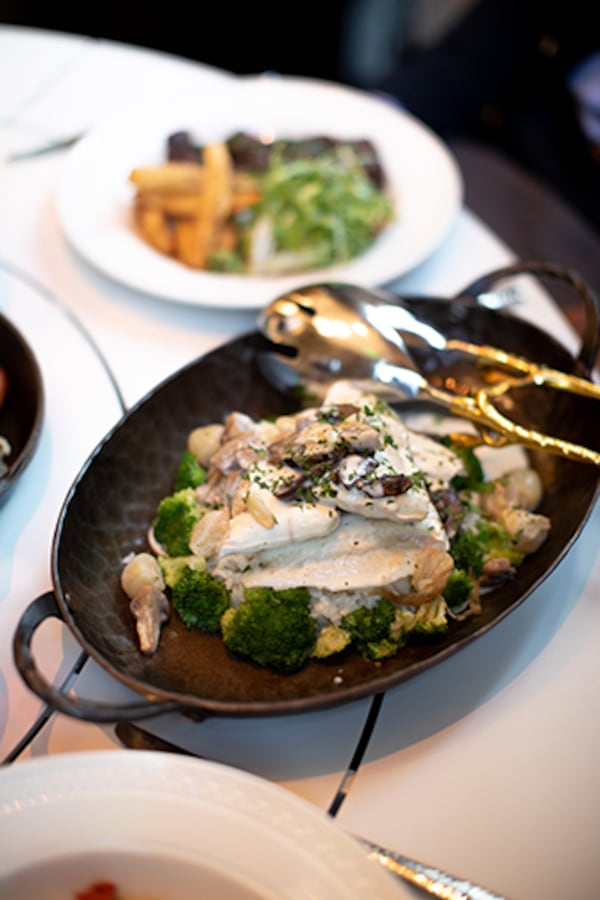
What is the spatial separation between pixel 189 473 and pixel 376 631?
1.44 ft

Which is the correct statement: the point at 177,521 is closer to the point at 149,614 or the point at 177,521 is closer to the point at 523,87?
the point at 149,614

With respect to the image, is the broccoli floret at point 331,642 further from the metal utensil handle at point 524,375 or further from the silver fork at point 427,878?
the metal utensil handle at point 524,375

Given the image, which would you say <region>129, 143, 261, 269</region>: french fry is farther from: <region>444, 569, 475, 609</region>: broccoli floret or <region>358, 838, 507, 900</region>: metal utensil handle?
<region>358, 838, 507, 900</region>: metal utensil handle

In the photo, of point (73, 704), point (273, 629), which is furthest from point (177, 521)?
point (73, 704)

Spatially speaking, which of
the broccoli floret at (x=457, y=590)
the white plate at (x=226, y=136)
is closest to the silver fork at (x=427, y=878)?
the broccoli floret at (x=457, y=590)

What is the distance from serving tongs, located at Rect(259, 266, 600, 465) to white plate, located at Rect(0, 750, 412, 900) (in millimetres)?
777

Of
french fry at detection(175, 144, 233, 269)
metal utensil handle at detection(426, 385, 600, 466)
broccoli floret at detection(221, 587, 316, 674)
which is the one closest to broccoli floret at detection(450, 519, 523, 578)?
metal utensil handle at detection(426, 385, 600, 466)

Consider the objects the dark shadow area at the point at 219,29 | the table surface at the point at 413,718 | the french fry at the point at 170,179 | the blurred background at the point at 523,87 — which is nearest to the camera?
the table surface at the point at 413,718

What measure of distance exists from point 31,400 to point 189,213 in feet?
2.45

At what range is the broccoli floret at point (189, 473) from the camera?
1.41m

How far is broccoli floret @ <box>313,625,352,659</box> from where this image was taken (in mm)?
1188

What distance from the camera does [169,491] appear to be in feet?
4.78

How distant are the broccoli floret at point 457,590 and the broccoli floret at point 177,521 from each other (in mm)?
412

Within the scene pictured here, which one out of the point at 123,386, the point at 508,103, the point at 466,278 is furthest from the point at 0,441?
the point at 508,103
